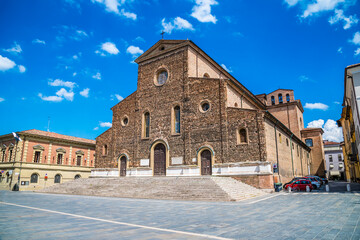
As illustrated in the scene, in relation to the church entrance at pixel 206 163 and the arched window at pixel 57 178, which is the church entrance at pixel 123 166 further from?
the arched window at pixel 57 178

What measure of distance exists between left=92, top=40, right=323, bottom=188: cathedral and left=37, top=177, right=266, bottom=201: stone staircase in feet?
8.70

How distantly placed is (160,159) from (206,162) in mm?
5239

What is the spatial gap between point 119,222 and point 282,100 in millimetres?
42904

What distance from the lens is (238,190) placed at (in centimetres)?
1734

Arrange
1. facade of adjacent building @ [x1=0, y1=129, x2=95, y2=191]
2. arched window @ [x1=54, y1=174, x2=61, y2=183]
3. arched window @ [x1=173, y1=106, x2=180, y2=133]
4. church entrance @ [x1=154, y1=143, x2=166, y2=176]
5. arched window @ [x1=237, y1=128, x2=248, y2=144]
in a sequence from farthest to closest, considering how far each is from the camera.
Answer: arched window @ [x1=54, y1=174, x2=61, y2=183], facade of adjacent building @ [x1=0, y1=129, x2=95, y2=191], arched window @ [x1=173, y1=106, x2=180, y2=133], church entrance @ [x1=154, y1=143, x2=166, y2=176], arched window @ [x1=237, y1=128, x2=248, y2=144]

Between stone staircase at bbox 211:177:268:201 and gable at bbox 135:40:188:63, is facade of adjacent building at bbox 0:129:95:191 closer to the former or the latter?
gable at bbox 135:40:188:63

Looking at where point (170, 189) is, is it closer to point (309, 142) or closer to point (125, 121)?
point (125, 121)

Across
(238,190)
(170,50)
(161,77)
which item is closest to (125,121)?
(161,77)

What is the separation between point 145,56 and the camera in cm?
2980

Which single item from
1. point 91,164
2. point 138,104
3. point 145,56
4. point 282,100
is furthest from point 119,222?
point 282,100

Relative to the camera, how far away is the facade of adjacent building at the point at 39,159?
3269 cm

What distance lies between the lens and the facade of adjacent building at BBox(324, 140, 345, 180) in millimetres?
61500

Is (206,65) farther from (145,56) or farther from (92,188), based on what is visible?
(92,188)

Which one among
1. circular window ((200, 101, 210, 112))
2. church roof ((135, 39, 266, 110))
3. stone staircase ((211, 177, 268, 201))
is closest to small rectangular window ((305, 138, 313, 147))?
church roof ((135, 39, 266, 110))
